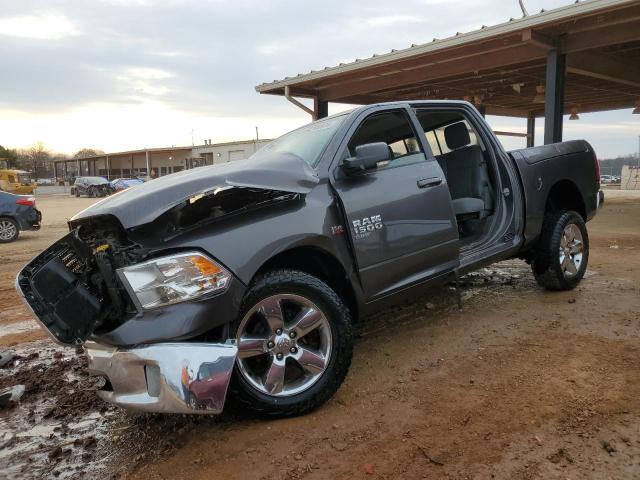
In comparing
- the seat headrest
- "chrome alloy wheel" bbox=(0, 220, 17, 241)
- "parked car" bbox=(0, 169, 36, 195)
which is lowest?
"chrome alloy wheel" bbox=(0, 220, 17, 241)

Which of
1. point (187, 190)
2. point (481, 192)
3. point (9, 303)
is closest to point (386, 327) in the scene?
point (481, 192)

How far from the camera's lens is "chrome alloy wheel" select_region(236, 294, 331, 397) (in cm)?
278

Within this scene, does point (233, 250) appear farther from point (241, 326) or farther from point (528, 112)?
point (528, 112)

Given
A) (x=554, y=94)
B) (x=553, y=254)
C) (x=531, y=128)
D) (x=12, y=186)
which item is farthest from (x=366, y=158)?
(x=12, y=186)

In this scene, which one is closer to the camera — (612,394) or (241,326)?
(241,326)

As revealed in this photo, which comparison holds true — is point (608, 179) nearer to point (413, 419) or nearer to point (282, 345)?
point (413, 419)

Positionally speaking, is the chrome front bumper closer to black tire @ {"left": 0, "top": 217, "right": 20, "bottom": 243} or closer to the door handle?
the door handle

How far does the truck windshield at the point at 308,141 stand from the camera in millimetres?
3545

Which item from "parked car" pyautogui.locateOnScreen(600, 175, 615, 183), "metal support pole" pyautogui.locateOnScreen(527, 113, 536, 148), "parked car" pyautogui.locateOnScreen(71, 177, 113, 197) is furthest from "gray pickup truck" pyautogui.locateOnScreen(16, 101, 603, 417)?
"parked car" pyautogui.locateOnScreen(600, 175, 615, 183)

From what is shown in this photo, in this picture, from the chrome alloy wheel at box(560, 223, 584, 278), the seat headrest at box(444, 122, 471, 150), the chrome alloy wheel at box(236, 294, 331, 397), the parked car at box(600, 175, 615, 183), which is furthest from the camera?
the parked car at box(600, 175, 615, 183)

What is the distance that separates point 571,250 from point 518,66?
8.04m

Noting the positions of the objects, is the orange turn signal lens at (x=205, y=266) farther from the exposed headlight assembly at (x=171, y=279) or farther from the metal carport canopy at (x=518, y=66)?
the metal carport canopy at (x=518, y=66)

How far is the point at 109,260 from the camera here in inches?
105

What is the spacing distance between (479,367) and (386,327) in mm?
1112
